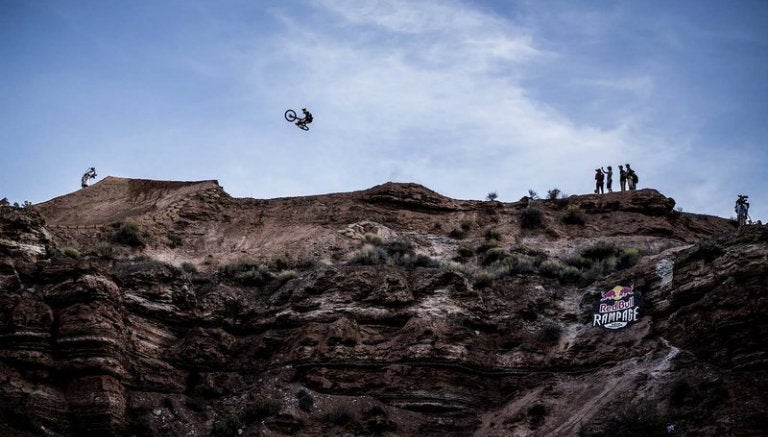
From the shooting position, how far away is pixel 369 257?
99.8 feet

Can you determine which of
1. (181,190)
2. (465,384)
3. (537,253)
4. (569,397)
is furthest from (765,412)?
(181,190)

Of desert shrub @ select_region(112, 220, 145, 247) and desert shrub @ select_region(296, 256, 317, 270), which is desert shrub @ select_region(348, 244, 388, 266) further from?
desert shrub @ select_region(112, 220, 145, 247)

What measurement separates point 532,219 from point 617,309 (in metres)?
10.9

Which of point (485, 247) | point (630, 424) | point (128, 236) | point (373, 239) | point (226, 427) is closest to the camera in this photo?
point (630, 424)

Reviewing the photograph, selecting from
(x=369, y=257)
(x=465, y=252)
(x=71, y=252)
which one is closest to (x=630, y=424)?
(x=369, y=257)

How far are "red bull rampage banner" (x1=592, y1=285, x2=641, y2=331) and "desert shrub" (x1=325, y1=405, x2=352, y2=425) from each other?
755 cm

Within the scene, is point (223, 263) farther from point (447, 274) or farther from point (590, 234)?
point (590, 234)

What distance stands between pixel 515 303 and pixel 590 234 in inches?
349

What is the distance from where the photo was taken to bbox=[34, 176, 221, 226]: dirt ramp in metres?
38.2

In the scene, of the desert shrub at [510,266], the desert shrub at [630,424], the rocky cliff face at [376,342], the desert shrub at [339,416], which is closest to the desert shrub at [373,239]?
the rocky cliff face at [376,342]

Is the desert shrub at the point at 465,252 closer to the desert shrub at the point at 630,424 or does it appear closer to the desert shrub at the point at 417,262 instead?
the desert shrub at the point at 417,262

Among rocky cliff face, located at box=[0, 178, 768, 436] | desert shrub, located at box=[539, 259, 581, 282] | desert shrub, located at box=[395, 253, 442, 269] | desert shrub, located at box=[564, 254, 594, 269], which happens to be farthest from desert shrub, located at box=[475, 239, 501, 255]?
desert shrub, located at box=[539, 259, 581, 282]

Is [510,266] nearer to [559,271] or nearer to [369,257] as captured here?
[559,271]

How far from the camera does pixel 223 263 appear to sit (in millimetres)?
31547
